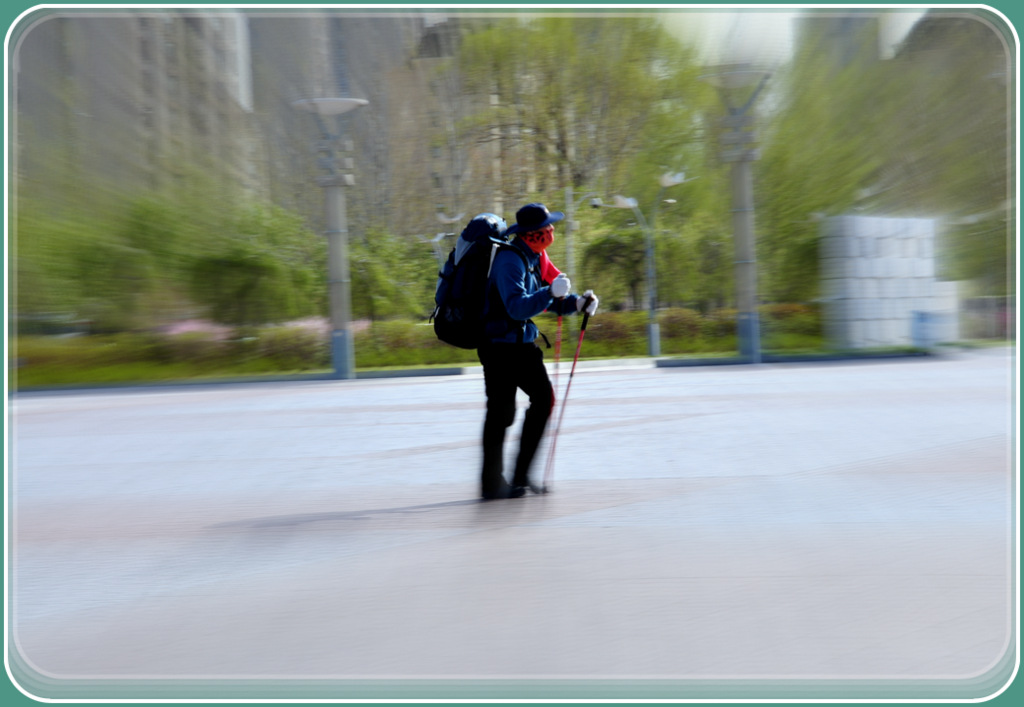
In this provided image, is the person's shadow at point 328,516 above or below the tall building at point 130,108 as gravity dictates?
below

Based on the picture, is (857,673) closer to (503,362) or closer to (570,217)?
(503,362)

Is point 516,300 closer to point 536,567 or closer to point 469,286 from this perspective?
point 469,286

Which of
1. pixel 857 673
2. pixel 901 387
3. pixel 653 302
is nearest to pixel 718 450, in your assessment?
pixel 857 673

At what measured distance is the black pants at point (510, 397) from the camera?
5.46 metres

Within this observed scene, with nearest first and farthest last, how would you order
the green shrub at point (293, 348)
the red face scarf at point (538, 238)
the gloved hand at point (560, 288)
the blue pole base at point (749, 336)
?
the gloved hand at point (560, 288), the red face scarf at point (538, 238), the blue pole base at point (749, 336), the green shrub at point (293, 348)

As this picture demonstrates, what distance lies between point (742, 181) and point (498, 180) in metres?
8.32

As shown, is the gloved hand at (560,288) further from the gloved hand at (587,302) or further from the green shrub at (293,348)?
the green shrub at (293,348)

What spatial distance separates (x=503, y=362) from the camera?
215 inches

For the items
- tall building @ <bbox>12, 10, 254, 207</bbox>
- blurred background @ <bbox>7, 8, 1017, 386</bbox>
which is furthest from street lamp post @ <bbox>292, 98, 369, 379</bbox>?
tall building @ <bbox>12, 10, 254, 207</bbox>

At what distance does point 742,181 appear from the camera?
21359mm

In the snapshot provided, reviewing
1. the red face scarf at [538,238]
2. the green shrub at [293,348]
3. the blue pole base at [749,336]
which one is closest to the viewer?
the red face scarf at [538,238]

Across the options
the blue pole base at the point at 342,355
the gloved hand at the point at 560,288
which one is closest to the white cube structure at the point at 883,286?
the blue pole base at the point at 342,355

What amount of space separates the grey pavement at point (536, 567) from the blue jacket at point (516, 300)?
0.93 metres

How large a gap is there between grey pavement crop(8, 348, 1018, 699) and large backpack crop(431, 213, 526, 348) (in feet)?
3.14
